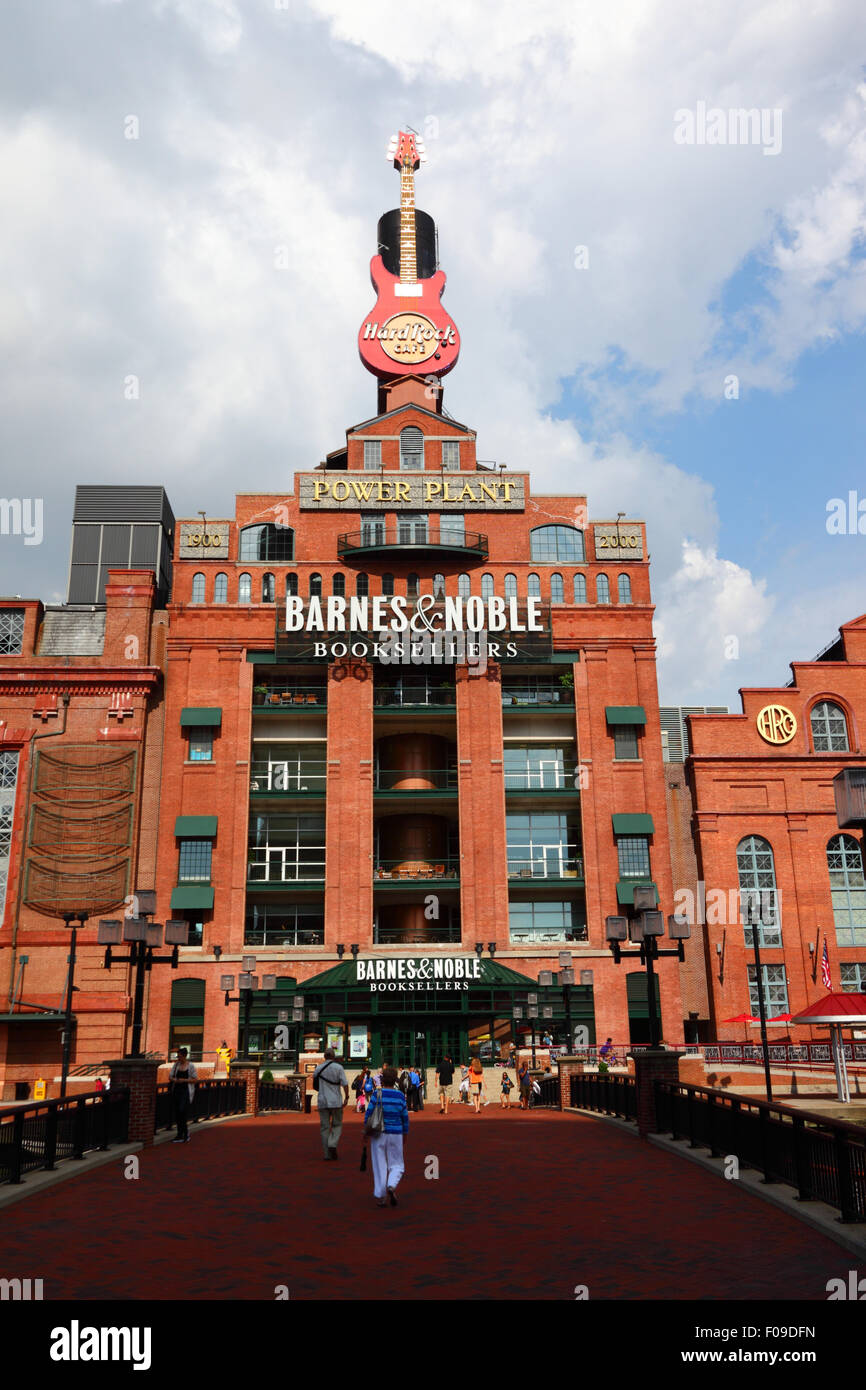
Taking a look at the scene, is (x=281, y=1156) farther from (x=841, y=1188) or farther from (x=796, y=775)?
(x=796, y=775)

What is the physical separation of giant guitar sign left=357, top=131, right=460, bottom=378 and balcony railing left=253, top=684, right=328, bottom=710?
2069cm

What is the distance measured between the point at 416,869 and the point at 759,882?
16.2 metres

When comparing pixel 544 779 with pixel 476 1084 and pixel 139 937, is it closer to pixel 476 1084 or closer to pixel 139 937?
pixel 476 1084

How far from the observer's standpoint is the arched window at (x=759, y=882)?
51.3 meters

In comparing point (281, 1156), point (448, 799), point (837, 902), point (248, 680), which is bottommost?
point (281, 1156)

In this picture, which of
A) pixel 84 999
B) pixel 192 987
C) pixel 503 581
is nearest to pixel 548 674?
pixel 503 581

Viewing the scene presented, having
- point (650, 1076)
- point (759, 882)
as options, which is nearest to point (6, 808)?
point (759, 882)

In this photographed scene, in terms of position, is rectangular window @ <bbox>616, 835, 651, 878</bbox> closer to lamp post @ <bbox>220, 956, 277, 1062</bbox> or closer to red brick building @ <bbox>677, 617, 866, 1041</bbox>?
red brick building @ <bbox>677, 617, 866, 1041</bbox>

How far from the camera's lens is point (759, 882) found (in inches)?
2078

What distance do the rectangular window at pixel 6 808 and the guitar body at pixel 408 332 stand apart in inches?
1178

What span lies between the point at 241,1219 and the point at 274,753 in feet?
132

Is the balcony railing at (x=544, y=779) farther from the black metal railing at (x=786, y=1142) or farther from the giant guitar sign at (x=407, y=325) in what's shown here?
the black metal railing at (x=786, y=1142)

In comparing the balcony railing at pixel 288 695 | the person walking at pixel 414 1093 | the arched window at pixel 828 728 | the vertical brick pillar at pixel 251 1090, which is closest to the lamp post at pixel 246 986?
the vertical brick pillar at pixel 251 1090

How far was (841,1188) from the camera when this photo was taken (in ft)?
Result: 38.4
